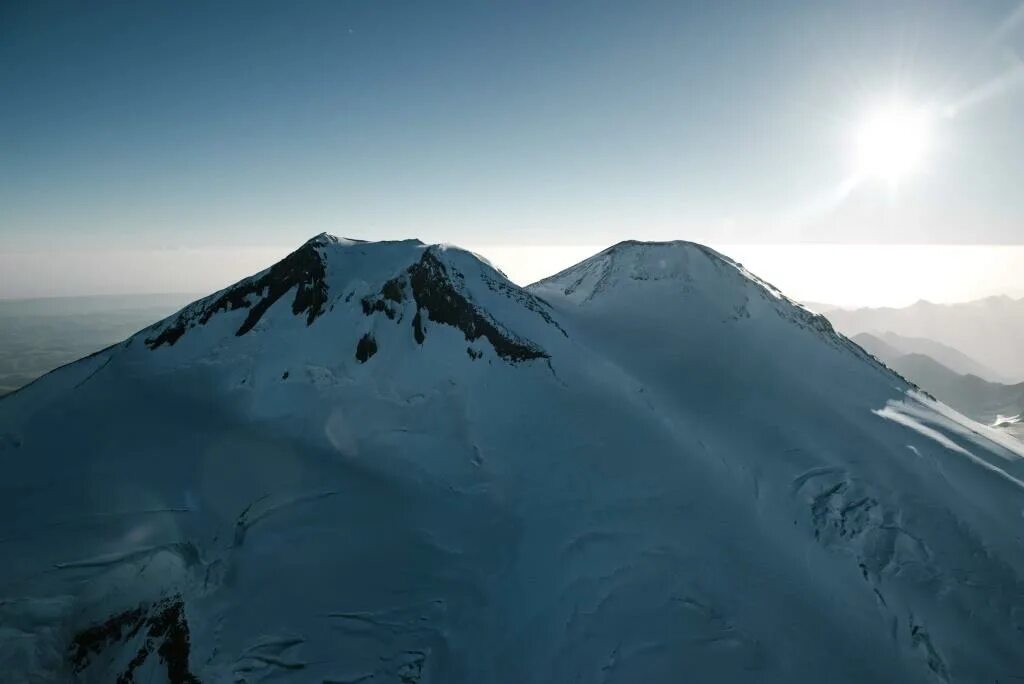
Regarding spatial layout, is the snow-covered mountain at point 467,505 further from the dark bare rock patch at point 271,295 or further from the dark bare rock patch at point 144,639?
the dark bare rock patch at point 271,295

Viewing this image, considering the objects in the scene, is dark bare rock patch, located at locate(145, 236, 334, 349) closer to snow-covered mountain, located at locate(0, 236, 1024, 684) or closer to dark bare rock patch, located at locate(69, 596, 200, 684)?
snow-covered mountain, located at locate(0, 236, 1024, 684)

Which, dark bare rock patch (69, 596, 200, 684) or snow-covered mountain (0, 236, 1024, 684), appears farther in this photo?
snow-covered mountain (0, 236, 1024, 684)

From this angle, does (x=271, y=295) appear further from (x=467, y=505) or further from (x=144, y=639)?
A: (x=144, y=639)

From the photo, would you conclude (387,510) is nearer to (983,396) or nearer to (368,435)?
(368,435)

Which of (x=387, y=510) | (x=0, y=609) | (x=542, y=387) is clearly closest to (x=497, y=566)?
(x=387, y=510)

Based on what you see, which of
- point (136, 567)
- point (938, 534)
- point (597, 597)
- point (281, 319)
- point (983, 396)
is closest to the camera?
point (136, 567)

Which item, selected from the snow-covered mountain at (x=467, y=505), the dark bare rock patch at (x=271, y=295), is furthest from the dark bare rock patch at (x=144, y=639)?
the dark bare rock patch at (x=271, y=295)

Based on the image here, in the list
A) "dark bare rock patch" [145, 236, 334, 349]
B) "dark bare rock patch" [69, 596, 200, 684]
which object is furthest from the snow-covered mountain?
"dark bare rock patch" [145, 236, 334, 349]

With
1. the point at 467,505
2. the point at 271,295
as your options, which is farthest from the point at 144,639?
the point at 271,295

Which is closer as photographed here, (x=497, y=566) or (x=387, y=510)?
(x=497, y=566)
